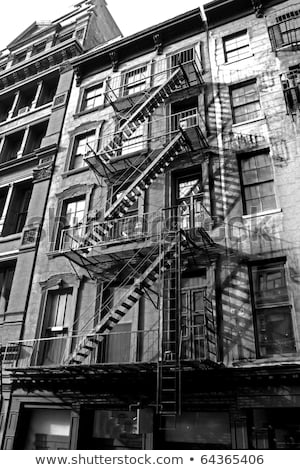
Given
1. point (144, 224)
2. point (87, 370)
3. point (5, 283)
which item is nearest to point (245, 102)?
point (144, 224)

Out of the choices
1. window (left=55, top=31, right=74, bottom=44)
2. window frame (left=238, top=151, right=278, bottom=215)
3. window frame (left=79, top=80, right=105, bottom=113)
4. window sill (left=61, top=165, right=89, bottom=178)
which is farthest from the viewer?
window (left=55, top=31, right=74, bottom=44)

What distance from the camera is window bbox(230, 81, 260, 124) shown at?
14961 mm

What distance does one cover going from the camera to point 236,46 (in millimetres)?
17172

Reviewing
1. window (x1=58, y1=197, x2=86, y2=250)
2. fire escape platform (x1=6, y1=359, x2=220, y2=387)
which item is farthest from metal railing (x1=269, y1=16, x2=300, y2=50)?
fire escape platform (x1=6, y1=359, x2=220, y2=387)

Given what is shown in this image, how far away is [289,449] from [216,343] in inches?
123

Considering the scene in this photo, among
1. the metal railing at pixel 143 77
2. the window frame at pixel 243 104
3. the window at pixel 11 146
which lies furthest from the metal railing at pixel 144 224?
the window at pixel 11 146

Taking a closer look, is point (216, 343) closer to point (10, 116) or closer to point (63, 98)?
point (63, 98)

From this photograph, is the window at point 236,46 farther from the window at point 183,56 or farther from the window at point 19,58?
the window at point 19,58

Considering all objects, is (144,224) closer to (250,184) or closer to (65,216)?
(250,184)

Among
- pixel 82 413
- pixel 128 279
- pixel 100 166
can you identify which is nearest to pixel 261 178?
pixel 128 279

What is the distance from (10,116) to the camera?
76.2ft

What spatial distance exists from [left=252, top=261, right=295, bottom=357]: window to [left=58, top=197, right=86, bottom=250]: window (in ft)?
23.8

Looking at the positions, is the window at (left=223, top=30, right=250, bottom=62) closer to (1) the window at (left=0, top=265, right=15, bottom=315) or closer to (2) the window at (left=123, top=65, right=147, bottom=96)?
(2) the window at (left=123, top=65, right=147, bottom=96)

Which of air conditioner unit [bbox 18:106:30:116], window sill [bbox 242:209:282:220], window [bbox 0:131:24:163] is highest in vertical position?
air conditioner unit [bbox 18:106:30:116]
